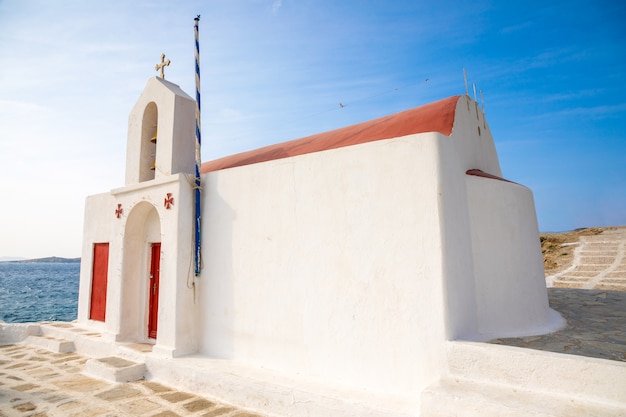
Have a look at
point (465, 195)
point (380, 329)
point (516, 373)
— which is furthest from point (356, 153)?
point (516, 373)

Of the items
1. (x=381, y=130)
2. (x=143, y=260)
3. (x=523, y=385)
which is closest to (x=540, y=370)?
(x=523, y=385)

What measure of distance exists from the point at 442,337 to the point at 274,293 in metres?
2.42

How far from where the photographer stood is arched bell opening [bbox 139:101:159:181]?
7582mm

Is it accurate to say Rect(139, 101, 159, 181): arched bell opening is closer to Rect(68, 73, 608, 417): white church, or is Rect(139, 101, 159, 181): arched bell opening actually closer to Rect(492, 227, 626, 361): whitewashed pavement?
Rect(68, 73, 608, 417): white church

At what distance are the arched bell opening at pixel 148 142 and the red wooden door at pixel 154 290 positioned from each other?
5.21 ft

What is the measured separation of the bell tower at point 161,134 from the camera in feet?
22.1

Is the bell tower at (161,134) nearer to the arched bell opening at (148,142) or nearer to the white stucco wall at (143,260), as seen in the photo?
the arched bell opening at (148,142)

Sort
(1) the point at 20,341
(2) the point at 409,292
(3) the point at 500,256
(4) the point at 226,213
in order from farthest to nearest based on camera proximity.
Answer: (1) the point at 20,341 < (4) the point at 226,213 < (3) the point at 500,256 < (2) the point at 409,292

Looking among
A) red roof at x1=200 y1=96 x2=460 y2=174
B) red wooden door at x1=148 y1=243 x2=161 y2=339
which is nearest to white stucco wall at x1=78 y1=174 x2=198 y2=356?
red wooden door at x1=148 y1=243 x2=161 y2=339

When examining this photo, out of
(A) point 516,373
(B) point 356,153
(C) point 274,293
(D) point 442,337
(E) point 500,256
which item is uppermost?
(B) point 356,153

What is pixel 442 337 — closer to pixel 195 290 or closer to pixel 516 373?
pixel 516 373

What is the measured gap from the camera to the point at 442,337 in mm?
3818

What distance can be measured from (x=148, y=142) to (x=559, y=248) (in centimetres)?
2015

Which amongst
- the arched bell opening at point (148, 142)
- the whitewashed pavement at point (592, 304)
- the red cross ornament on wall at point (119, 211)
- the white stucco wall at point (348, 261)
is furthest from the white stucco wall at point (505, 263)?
the red cross ornament on wall at point (119, 211)
